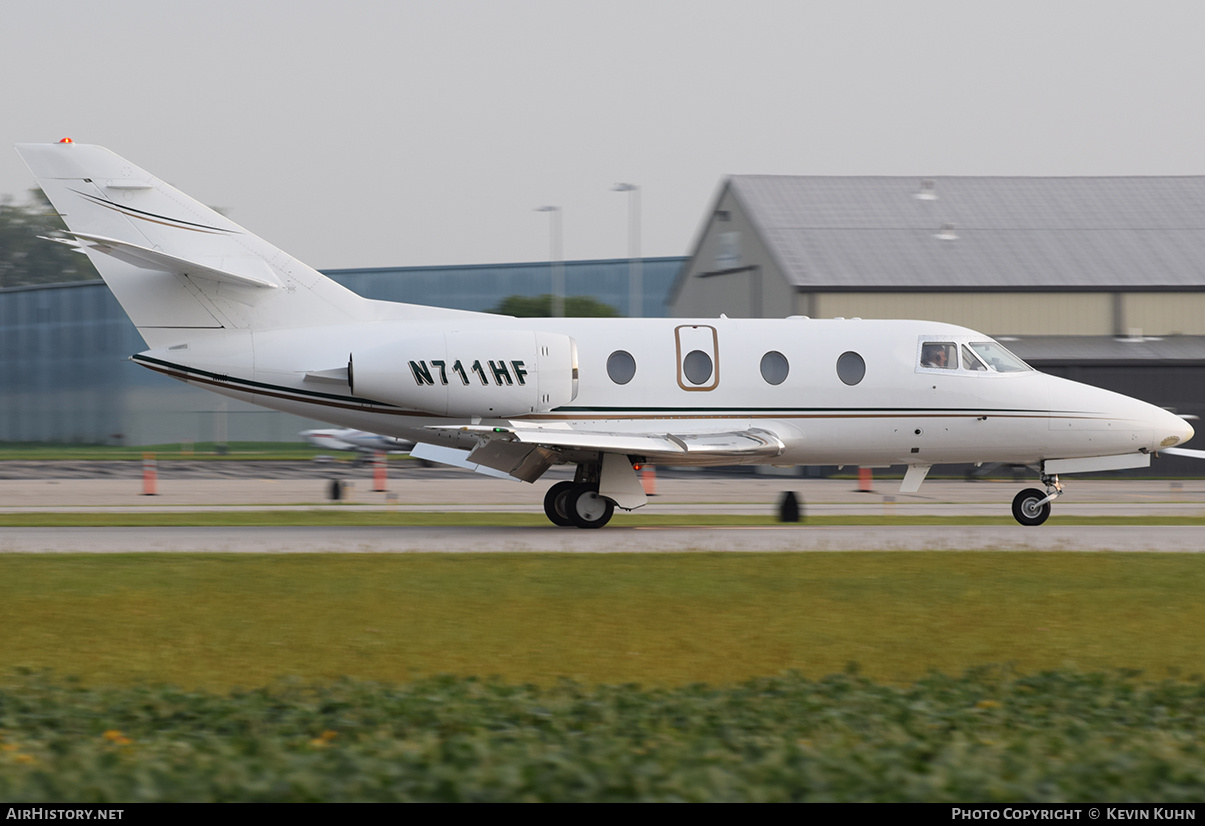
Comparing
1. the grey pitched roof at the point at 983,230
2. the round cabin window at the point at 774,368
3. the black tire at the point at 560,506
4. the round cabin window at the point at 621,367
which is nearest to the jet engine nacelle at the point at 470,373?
the round cabin window at the point at 621,367

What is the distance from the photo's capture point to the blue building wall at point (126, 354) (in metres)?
63.4

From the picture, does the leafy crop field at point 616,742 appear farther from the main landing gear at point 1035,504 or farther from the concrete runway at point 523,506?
the main landing gear at point 1035,504

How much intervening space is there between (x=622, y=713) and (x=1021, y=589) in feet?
22.3

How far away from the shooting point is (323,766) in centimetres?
589

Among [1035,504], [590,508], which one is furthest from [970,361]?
[590,508]

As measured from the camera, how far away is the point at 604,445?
18.4 meters

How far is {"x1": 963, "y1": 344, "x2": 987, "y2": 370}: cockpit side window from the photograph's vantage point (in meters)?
20.6

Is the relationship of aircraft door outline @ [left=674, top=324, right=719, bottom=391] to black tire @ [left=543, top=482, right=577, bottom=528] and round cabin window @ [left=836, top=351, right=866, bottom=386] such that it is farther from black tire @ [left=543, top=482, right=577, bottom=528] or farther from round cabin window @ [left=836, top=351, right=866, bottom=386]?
black tire @ [left=543, top=482, right=577, bottom=528]

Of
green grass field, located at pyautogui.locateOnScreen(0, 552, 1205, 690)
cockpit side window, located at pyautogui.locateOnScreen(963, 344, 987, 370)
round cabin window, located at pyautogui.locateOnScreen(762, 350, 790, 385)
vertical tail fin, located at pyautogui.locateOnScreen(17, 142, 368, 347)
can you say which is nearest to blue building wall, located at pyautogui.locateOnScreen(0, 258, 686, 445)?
vertical tail fin, located at pyautogui.locateOnScreen(17, 142, 368, 347)

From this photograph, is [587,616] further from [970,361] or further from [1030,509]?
[1030,509]

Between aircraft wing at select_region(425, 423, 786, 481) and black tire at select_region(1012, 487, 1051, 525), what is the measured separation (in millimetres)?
4383

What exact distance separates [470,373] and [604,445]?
7.69ft

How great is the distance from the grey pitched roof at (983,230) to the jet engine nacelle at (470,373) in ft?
77.9

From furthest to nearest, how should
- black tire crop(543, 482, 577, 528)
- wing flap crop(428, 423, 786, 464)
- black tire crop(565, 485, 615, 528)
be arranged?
black tire crop(543, 482, 577, 528), black tire crop(565, 485, 615, 528), wing flap crop(428, 423, 786, 464)
